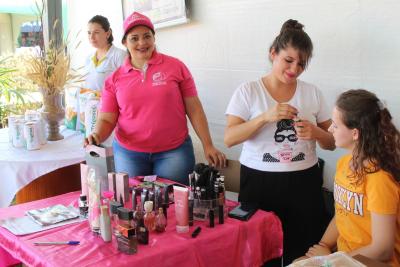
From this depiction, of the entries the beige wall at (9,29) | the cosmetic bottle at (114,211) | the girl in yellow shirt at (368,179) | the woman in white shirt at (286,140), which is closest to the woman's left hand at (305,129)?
the woman in white shirt at (286,140)

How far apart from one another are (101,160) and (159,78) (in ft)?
1.74

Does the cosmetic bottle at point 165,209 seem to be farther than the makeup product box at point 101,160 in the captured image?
No

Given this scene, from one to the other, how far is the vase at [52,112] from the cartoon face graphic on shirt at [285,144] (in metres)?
1.51

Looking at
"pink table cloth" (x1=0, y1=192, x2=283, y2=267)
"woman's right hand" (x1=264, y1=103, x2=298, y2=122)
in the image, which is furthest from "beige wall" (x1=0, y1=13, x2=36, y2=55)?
"woman's right hand" (x1=264, y1=103, x2=298, y2=122)

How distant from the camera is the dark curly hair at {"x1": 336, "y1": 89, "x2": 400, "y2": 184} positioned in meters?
1.26

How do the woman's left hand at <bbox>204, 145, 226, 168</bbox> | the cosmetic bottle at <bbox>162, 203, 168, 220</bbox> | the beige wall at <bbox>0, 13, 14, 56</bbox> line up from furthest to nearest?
the beige wall at <bbox>0, 13, 14, 56</bbox>
the woman's left hand at <bbox>204, 145, 226, 168</bbox>
the cosmetic bottle at <bbox>162, 203, 168, 220</bbox>

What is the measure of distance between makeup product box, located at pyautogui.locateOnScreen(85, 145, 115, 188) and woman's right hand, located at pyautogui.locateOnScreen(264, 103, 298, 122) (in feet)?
1.89

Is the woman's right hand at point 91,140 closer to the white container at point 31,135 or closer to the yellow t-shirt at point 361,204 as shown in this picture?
the white container at point 31,135

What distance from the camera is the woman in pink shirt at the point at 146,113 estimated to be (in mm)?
1938

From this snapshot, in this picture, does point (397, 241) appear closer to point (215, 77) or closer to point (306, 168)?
point (306, 168)

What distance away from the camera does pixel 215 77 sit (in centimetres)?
261

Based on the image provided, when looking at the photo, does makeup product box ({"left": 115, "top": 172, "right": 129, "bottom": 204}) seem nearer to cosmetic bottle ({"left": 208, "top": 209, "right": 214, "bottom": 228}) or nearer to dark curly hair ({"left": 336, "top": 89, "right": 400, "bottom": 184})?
cosmetic bottle ({"left": 208, "top": 209, "right": 214, "bottom": 228})

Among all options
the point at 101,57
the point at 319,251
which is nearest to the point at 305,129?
the point at 319,251

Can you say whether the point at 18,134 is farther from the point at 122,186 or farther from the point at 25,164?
the point at 122,186
